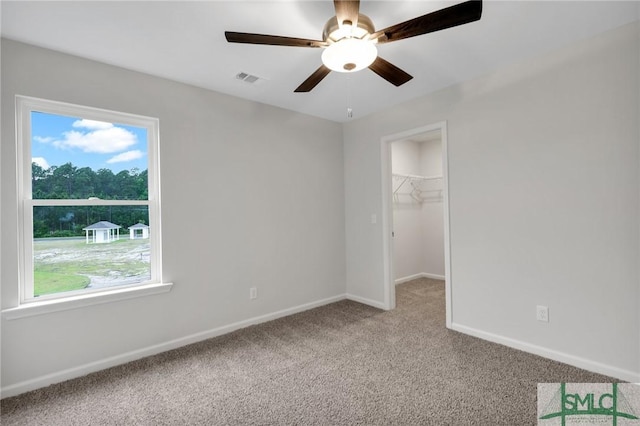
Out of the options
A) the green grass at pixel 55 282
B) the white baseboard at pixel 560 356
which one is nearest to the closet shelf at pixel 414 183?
the white baseboard at pixel 560 356

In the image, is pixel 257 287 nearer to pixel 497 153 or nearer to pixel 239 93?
pixel 239 93

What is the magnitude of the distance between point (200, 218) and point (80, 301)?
1.11 meters

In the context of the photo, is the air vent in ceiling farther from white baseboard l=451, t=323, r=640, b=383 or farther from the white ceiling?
white baseboard l=451, t=323, r=640, b=383

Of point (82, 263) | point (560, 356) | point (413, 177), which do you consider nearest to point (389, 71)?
point (560, 356)

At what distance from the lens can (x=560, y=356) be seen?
243cm

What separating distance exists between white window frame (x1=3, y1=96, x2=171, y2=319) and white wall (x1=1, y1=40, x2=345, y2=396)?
0.07 meters

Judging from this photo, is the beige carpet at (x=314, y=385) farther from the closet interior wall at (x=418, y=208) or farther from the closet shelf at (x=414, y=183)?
the closet shelf at (x=414, y=183)

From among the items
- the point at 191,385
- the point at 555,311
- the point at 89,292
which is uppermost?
the point at 89,292

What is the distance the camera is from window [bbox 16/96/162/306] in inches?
90.2

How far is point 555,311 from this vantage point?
2.48 m

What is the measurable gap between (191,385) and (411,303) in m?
2.73

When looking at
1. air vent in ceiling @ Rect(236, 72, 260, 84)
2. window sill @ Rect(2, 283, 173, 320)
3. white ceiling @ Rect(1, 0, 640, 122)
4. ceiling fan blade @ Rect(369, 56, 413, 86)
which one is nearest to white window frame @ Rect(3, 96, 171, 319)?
window sill @ Rect(2, 283, 173, 320)

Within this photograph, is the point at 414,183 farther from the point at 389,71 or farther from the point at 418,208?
the point at 389,71

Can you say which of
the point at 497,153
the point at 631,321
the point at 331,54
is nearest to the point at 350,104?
the point at 497,153
